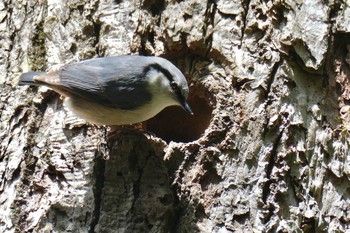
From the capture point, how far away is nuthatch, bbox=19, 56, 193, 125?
3332 mm

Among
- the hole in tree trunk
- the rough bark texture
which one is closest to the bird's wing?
the rough bark texture

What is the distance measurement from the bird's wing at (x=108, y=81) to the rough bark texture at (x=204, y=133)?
0.13 metres

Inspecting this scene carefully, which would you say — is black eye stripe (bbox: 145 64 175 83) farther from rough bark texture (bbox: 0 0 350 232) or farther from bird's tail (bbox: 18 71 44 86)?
bird's tail (bbox: 18 71 44 86)

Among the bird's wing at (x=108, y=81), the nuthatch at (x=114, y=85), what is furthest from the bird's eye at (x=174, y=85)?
the bird's wing at (x=108, y=81)

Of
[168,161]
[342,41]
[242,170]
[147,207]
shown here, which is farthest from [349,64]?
[147,207]

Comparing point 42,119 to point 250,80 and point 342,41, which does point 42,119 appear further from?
point 342,41

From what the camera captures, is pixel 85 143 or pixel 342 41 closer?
pixel 85 143

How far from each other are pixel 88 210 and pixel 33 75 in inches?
30.9

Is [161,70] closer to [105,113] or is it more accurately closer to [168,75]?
[168,75]

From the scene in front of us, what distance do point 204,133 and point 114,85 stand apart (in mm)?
549

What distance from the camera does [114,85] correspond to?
344 cm

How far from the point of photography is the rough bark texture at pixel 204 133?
311 cm

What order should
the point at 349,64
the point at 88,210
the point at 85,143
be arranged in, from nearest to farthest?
the point at 88,210 → the point at 85,143 → the point at 349,64

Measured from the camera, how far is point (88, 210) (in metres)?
3.07
